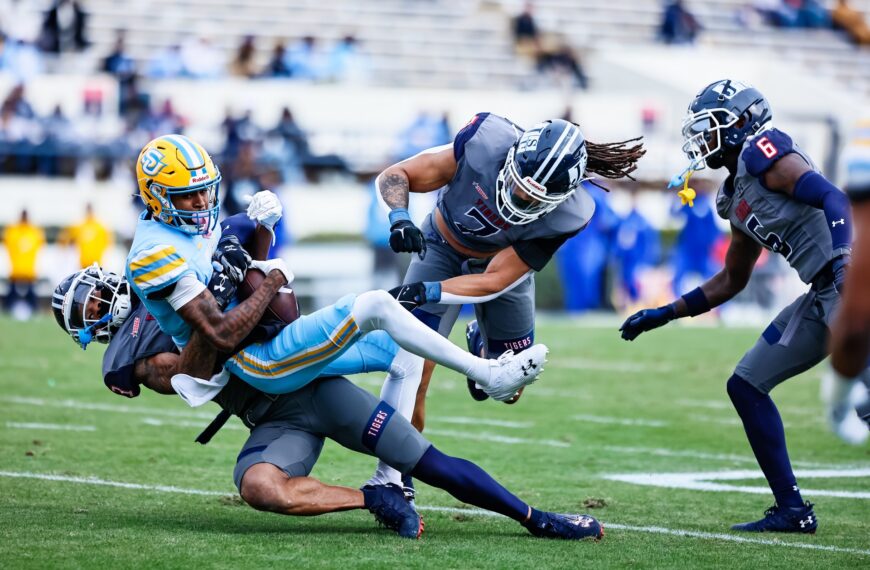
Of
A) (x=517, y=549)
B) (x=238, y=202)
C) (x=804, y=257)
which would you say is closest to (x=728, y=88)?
(x=804, y=257)

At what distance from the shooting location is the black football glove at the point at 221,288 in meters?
5.35

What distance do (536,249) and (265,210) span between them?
45.2 inches

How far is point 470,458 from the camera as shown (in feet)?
24.3

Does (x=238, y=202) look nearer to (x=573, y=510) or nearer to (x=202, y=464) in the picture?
(x=202, y=464)

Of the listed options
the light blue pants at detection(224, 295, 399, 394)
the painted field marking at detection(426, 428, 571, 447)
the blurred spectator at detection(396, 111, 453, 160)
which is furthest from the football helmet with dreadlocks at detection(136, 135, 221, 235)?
the blurred spectator at detection(396, 111, 453, 160)

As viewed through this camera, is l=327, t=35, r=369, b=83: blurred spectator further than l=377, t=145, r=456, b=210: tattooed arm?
Yes

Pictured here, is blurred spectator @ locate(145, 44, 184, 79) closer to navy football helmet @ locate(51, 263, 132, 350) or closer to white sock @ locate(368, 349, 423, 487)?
navy football helmet @ locate(51, 263, 132, 350)

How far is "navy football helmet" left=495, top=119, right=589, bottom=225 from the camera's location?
5559 millimetres

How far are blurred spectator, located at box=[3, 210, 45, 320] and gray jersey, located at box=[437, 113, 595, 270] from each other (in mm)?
10809

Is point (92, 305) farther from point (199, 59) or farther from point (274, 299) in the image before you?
point (199, 59)

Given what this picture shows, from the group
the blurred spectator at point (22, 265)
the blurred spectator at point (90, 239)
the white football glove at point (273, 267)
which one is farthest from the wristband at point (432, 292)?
the blurred spectator at point (22, 265)

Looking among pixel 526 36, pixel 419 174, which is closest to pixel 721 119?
pixel 419 174

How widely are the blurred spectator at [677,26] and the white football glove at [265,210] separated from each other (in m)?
20.2

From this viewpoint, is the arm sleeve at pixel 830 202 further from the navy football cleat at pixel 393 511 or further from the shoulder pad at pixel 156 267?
the shoulder pad at pixel 156 267
